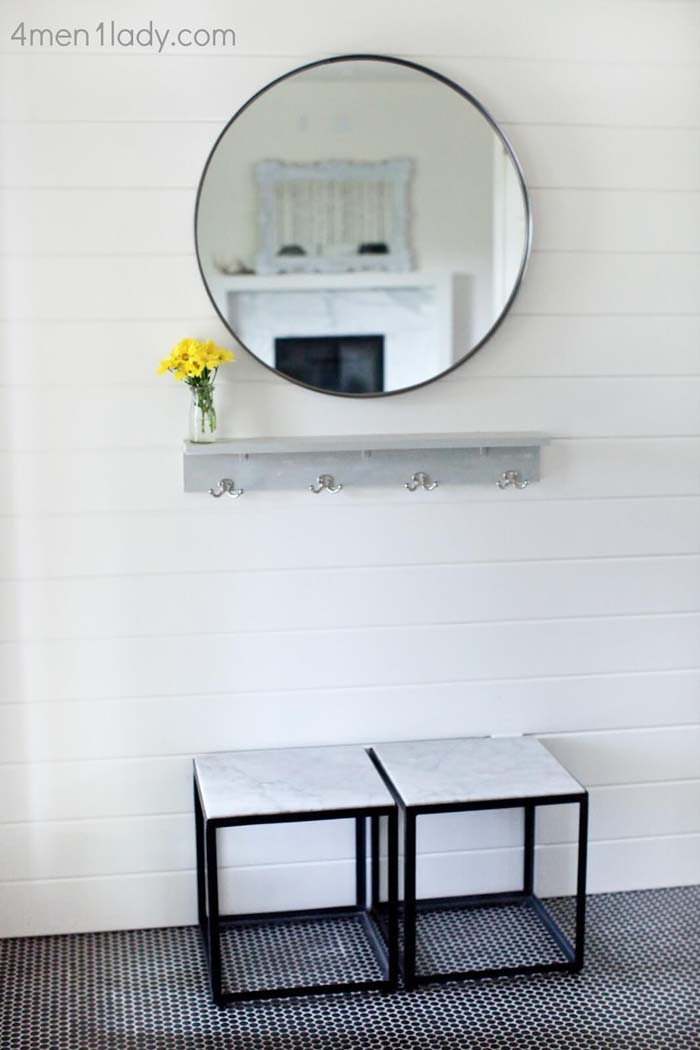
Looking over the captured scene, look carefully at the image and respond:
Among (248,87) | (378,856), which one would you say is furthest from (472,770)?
(248,87)

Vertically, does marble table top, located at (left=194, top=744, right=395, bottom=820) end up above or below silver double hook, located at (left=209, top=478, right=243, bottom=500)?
below

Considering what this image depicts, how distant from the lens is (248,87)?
2559 millimetres

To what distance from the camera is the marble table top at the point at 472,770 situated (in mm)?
2498

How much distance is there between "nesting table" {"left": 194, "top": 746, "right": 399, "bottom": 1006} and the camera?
2.42 metres

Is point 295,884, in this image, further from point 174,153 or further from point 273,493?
point 174,153

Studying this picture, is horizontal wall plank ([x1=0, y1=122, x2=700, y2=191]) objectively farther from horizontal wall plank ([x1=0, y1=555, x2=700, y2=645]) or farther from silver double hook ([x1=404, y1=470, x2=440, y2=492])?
horizontal wall plank ([x1=0, y1=555, x2=700, y2=645])

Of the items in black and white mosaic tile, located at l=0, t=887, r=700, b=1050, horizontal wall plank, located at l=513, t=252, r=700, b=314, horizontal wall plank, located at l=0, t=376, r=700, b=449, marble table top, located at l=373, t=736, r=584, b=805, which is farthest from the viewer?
horizontal wall plank, located at l=513, t=252, r=700, b=314

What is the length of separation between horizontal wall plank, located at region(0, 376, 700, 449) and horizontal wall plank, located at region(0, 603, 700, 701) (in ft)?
1.40

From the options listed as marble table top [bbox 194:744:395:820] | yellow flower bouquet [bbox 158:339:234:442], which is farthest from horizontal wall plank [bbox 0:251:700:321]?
marble table top [bbox 194:744:395:820]

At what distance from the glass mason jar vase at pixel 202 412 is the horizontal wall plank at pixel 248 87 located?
56 centimetres

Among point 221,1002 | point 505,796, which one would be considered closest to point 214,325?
point 505,796

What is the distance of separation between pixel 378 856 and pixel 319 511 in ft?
2.66

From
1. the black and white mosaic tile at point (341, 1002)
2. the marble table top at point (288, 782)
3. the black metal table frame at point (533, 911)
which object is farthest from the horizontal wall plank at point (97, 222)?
the black and white mosaic tile at point (341, 1002)

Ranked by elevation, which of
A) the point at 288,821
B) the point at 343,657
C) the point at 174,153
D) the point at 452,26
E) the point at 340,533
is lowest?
the point at 288,821
